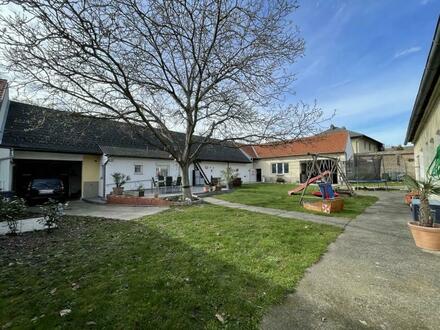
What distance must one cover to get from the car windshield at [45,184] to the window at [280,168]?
2320 centimetres

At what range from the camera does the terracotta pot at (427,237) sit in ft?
14.3

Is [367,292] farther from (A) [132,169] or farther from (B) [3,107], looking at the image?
(B) [3,107]

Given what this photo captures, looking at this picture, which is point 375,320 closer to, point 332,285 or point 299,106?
point 332,285

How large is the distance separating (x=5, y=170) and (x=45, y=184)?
198cm

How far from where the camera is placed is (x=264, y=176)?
31094mm

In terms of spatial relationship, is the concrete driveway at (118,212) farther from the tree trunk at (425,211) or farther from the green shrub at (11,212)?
the tree trunk at (425,211)

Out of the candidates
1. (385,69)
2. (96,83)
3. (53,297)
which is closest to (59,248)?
(53,297)

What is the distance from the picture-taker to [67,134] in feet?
50.2

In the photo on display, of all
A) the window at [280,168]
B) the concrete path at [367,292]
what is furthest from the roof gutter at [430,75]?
the window at [280,168]

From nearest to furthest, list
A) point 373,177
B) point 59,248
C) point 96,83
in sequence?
1. point 59,248
2. point 96,83
3. point 373,177

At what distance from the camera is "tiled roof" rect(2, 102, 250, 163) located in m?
11.0

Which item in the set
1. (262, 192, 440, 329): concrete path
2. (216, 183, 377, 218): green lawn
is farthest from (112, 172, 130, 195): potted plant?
(262, 192, 440, 329): concrete path

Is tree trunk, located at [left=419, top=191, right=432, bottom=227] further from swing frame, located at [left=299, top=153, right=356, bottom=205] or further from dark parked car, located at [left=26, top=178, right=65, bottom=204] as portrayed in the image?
dark parked car, located at [left=26, top=178, right=65, bottom=204]

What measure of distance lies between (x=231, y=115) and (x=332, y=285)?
8.81m
